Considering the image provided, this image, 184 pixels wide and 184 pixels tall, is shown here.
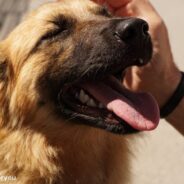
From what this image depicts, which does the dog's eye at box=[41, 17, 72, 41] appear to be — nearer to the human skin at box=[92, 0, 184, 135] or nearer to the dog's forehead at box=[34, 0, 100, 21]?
the dog's forehead at box=[34, 0, 100, 21]

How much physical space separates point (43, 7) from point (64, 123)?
0.96 meters

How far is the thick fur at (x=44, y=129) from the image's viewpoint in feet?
14.0

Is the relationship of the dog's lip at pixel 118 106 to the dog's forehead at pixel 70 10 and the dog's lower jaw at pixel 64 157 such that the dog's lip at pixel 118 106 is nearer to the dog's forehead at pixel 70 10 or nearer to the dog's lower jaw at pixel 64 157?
the dog's lower jaw at pixel 64 157

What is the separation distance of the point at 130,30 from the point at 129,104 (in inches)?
20.8

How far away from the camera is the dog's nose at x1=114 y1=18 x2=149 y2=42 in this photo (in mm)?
3844

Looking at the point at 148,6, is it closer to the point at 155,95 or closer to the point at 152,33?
the point at 152,33

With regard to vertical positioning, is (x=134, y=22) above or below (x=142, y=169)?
above

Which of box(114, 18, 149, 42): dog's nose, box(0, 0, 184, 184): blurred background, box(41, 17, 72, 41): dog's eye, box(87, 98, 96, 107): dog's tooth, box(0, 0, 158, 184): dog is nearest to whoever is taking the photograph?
box(114, 18, 149, 42): dog's nose

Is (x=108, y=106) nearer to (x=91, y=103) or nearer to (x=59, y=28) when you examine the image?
(x=91, y=103)

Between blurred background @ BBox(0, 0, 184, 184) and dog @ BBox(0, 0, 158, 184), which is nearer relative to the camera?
dog @ BBox(0, 0, 158, 184)

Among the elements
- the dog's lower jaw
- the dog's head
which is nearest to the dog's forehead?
the dog's head

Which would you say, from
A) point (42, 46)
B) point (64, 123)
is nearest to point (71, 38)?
point (42, 46)

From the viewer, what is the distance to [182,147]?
6383mm

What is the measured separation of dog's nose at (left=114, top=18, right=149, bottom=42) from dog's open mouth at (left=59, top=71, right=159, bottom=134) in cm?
A: 44
